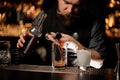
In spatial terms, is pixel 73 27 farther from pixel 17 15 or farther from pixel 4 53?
pixel 4 53

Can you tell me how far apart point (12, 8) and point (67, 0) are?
60 centimetres

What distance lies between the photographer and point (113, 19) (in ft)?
8.67

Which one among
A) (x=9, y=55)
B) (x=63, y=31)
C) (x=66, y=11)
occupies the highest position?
(x=66, y=11)

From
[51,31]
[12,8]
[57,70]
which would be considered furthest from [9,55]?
[12,8]

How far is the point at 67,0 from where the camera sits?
2.77 meters

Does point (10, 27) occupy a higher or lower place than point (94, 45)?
higher

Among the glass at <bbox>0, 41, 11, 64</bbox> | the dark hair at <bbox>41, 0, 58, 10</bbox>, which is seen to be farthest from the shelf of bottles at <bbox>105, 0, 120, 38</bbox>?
the glass at <bbox>0, 41, 11, 64</bbox>

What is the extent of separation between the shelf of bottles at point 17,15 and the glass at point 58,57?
1.06 metres

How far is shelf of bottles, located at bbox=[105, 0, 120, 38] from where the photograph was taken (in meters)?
2.64

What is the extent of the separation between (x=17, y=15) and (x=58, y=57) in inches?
48.6

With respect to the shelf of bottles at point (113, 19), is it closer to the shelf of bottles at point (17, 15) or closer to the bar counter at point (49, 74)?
the shelf of bottles at point (17, 15)

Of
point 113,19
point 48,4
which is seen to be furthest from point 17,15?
point 113,19

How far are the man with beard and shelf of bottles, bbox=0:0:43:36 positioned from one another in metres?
0.15

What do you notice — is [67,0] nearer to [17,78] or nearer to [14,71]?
[14,71]
